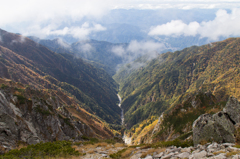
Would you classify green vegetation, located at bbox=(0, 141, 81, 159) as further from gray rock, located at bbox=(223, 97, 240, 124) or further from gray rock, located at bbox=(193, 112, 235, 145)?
gray rock, located at bbox=(223, 97, 240, 124)

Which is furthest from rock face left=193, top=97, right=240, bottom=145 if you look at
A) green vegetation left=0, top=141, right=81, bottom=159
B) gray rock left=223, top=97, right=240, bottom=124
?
Result: green vegetation left=0, top=141, right=81, bottom=159

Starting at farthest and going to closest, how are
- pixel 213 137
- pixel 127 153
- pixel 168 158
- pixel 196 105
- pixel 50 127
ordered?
pixel 196 105
pixel 50 127
pixel 127 153
pixel 213 137
pixel 168 158

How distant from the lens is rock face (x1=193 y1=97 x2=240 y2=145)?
62.8ft

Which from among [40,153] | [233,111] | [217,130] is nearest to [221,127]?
[217,130]

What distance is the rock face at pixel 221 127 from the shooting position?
19.2 metres

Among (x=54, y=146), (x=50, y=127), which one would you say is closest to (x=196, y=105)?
(x=50, y=127)

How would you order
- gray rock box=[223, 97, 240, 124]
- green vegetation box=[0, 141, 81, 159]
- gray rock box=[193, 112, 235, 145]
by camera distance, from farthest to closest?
gray rock box=[223, 97, 240, 124]
gray rock box=[193, 112, 235, 145]
green vegetation box=[0, 141, 81, 159]

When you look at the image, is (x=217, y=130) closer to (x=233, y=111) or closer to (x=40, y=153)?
(x=233, y=111)

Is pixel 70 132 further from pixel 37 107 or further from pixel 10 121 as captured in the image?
pixel 10 121

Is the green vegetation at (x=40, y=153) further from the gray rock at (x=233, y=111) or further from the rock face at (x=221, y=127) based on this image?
the gray rock at (x=233, y=111)

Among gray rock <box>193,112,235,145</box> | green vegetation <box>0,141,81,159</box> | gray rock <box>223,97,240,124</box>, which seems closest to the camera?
green vegetation <box>0,141,81,159</box>

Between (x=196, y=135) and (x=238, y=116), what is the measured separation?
681 cm

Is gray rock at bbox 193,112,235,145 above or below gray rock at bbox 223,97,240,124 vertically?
below

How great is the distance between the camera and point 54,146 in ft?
69.3
